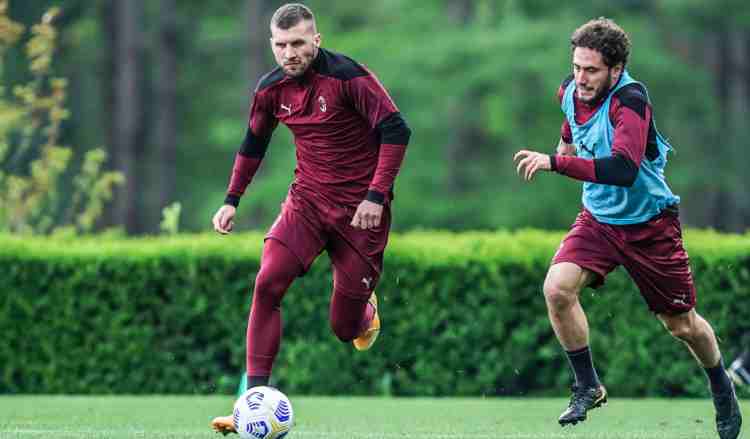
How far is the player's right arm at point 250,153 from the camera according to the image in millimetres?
7523

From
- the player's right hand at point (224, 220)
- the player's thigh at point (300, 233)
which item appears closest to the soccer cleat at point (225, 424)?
the player's thigh at point (300, 233)

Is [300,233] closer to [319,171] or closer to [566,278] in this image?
[319,171]

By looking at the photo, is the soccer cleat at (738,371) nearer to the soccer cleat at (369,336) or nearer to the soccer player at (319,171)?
the soccer cleat at (369,336)

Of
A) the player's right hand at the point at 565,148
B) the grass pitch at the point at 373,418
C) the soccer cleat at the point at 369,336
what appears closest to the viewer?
the player's right hand at the point at 565,148

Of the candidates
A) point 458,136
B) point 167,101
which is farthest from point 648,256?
point 167,101

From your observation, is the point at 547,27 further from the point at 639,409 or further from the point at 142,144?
the point at 639,409

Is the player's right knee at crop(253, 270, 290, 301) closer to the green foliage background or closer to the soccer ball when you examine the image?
the soccer ball

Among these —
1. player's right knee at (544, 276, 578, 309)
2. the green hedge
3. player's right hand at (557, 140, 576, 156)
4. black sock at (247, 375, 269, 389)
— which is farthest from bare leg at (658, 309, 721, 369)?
the green hedge

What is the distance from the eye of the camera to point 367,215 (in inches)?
282

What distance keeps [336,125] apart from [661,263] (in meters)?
1.90

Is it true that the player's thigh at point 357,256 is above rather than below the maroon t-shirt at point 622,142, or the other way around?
below

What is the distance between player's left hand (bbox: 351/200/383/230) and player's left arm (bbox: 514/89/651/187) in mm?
901

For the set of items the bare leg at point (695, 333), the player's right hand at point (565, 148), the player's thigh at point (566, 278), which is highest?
the player's right hand at point (565, 148)

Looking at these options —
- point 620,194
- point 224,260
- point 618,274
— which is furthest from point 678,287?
point 224,260
